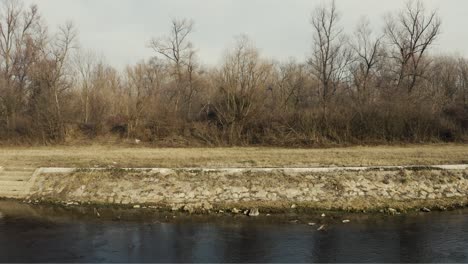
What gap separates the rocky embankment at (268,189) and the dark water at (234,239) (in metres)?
1.43

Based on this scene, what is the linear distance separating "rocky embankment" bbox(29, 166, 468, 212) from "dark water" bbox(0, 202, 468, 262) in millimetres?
1433

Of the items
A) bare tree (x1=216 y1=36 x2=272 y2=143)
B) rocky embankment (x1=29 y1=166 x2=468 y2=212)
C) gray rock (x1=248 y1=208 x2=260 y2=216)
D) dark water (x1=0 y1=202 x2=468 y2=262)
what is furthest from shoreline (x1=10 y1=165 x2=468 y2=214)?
bare tree (x1=216 y1=36 x2=272 y2=143)

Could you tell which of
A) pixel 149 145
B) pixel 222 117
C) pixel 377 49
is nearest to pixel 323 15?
Result: pixel 377 49

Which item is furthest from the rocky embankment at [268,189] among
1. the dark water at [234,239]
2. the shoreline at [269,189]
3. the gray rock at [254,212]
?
the dark water at [234,239]

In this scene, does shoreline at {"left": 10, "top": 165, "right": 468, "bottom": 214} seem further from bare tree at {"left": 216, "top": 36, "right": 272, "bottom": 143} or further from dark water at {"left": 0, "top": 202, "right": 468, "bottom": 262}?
bare tree at {"left": 216, "top": 36, "right": 272, "bottom": 143}

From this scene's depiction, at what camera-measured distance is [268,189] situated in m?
19.2

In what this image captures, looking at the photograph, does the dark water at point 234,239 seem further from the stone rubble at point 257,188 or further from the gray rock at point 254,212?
the stone rubble at point 257,188

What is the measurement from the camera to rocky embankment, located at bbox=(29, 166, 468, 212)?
18.4 meters

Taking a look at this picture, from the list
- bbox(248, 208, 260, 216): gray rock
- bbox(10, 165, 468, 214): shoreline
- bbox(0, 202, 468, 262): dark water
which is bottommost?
bbox(0, 202, 468, 262): dark water

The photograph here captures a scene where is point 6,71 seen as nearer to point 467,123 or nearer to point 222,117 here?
point 222,117

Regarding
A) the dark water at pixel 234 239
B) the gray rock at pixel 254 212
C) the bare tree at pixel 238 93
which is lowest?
the dark water at pixel 234 239

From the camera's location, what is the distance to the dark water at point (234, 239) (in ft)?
40.9

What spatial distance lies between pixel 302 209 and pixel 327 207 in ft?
3.48

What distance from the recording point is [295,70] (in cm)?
5488
